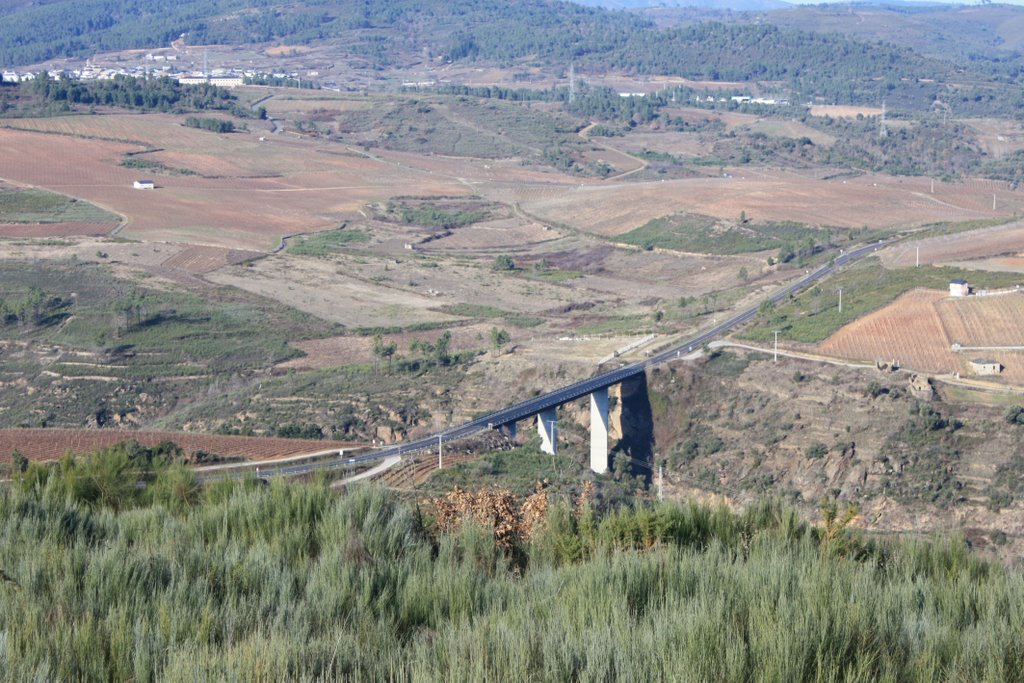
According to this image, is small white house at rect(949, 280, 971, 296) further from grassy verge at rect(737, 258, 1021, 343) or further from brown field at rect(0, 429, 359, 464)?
brown field at rect(0, 429, 359, 464)

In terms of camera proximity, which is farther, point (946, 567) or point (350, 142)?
point (350, 142)

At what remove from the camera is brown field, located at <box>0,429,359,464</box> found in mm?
31047

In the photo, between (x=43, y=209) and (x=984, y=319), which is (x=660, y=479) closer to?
(x=984, y=319)

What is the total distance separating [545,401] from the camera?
47.8 metres

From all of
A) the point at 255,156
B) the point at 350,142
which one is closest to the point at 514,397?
the point at 255,156

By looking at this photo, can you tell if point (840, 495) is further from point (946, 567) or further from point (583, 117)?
point (583, 117)

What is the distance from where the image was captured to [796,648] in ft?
20.8

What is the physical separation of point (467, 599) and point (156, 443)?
25922 mm

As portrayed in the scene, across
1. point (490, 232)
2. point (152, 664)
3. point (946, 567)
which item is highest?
point (152, 664)

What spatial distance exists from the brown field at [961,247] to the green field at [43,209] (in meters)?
50.5

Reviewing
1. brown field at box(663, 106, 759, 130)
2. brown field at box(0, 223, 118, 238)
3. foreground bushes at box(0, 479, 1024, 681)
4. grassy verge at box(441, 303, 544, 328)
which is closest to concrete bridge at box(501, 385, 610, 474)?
grassy verge at box(441, 303, 544, 328)

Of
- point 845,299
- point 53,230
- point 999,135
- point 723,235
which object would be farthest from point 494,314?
point 999,135

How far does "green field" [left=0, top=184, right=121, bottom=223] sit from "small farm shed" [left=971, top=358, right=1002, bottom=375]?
57360mm

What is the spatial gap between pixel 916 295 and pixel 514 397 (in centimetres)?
1989
